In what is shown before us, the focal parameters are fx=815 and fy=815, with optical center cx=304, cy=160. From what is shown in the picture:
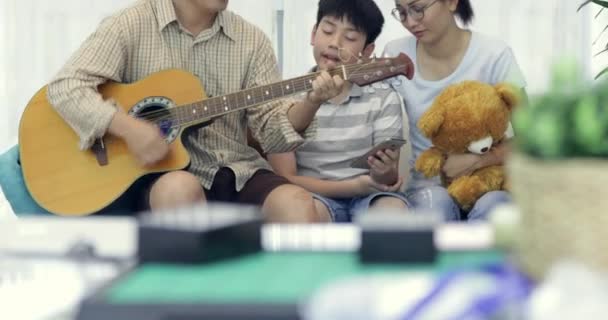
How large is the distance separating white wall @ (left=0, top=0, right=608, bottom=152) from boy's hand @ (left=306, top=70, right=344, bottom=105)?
36.8 inches

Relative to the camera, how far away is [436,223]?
61 centimetres

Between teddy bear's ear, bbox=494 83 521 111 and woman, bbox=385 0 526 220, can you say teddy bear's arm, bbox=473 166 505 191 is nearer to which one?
woman, bbox=385 0 526 220

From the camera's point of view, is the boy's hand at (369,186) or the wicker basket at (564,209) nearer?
the wicker basket at (564,209)

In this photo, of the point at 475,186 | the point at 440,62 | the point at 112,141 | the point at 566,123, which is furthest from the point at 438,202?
the point at 566,123

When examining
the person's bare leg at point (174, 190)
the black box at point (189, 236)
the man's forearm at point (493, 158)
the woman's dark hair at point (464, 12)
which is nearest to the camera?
the black box at point (189, 236)

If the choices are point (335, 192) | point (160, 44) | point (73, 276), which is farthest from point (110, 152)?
point (73, 276)

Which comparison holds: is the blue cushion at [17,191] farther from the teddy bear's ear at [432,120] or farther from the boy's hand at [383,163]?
the teddy bear's ear at [432,120]

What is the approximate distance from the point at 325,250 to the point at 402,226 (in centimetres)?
11

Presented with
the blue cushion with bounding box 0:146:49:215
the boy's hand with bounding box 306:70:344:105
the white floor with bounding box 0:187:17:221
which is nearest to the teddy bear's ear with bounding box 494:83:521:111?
the boy's hand with bounding box 306:70:344:105

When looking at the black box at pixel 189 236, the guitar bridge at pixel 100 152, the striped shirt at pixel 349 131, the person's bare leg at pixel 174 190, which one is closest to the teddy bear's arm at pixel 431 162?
the striped shirt at pixel 349 131

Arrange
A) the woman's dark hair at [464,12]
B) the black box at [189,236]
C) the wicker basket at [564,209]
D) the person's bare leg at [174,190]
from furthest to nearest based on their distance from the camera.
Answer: the woman's dark hair at [464,12]
the person's bare leg at [174,190]
the black box at [189,236]
the wicker basket at [564,209]

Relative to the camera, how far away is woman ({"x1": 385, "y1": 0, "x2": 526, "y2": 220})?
2025mm

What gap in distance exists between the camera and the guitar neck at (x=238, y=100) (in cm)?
185

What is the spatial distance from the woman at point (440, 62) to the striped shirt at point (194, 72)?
0.30 m
